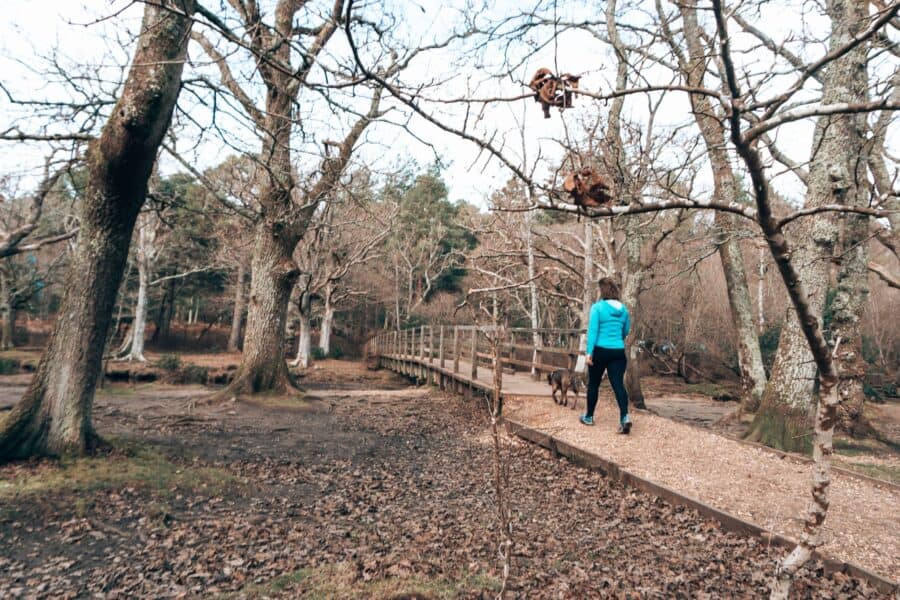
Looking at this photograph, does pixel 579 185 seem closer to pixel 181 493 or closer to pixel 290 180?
pixel 181 493

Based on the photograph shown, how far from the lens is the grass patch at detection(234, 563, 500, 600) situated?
3.40m

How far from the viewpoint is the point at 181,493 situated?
552 cm

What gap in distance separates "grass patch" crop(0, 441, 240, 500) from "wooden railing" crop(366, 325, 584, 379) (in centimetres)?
335

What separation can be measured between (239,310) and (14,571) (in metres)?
31.5

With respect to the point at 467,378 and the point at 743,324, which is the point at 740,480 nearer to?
the point at 743,324

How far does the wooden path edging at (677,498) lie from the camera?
360 centimetres

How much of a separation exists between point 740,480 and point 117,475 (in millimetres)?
6147

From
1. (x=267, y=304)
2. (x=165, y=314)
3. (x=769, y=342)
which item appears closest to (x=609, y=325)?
(x=267, y=304)

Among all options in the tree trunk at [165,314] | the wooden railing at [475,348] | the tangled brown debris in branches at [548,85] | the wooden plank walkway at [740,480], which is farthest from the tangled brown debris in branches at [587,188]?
the tree trunk at [165,314]

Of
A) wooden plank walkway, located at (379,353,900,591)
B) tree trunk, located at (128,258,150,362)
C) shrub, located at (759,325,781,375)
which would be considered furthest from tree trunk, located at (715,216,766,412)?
tree trunk, located at (128,258,150,362)

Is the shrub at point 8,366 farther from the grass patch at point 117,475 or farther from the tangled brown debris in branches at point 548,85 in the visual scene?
the tangled brown debris in branches at point 548,85

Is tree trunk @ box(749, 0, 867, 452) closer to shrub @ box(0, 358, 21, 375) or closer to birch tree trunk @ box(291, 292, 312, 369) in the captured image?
birch tree trunk @ box(291, 292, 312, 369)

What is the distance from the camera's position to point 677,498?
17.0ft

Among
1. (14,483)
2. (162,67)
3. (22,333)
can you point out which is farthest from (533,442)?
(22,333)
